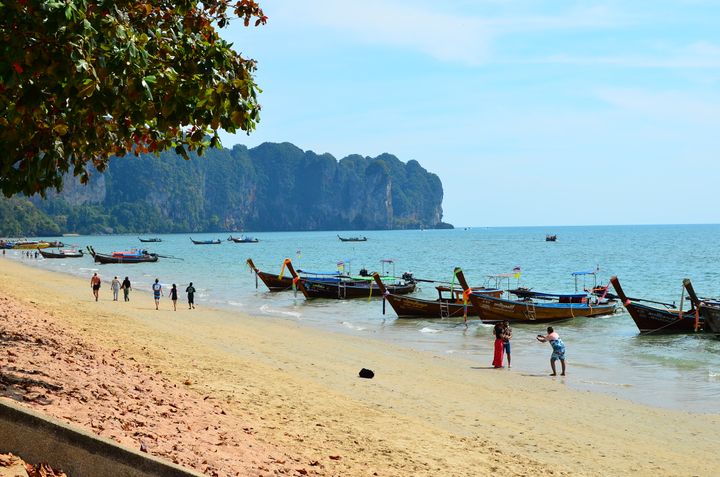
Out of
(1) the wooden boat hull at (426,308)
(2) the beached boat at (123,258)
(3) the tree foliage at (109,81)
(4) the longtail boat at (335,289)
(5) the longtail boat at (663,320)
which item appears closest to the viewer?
(3) the tree foliage at (109,81)

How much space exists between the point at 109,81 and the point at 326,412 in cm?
741

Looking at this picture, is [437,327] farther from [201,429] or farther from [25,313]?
[201,429]

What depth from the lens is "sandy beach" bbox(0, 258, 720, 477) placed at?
8188mm

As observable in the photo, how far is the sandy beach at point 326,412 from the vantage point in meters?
8.19

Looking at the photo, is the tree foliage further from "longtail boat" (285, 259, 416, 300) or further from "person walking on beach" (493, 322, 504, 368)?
"longtail boat" (285, 259, 416, 300)

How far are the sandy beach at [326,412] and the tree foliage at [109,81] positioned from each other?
291cm

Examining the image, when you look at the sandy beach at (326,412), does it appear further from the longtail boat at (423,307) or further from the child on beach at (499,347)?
the longtail boat at (423,307)

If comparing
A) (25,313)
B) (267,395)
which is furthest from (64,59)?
(25,313)

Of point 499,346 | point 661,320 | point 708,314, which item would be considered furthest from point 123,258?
point 499,346

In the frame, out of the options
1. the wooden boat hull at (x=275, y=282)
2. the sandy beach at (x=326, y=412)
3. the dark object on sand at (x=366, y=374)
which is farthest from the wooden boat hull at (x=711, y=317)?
the wooden boat hull at (x=275, y=282)

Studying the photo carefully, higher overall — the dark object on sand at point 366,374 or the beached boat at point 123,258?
the beached boat at point 123,258

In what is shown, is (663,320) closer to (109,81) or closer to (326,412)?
(326,412)

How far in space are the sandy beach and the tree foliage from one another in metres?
2.91

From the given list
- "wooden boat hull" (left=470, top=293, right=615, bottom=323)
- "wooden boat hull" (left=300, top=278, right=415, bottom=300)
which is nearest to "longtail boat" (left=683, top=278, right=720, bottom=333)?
"wooden boat hull" (left=470, top=293, right=615, bottom=323)
